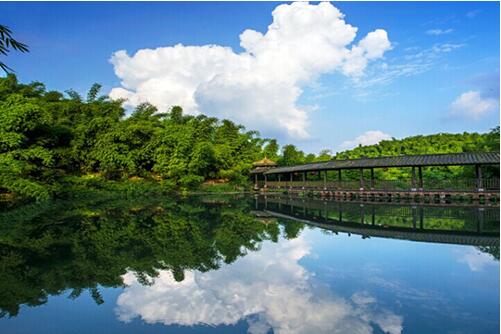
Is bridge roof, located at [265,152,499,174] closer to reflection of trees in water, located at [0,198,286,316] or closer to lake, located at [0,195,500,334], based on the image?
lake, located at [0,195,500,334]

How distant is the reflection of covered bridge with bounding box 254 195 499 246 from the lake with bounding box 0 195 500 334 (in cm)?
7

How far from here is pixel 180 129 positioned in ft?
105

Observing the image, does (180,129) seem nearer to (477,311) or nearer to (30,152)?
(30,152)

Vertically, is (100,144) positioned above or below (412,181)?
above

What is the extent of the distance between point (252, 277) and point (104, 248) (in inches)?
174

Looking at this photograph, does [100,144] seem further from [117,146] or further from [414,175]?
[414,175]

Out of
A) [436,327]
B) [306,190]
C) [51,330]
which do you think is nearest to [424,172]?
[306,190]

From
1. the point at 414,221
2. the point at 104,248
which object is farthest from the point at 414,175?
the point at 104,248

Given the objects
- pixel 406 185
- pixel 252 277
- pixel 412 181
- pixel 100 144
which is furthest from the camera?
pixel 100 144

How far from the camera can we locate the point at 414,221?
12.6 meters

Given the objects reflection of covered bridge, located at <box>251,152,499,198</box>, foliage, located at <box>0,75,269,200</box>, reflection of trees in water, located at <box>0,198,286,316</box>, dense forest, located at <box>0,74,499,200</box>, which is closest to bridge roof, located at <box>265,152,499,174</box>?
reflection of covered bridge, located at <box>251,152,499,198</box>

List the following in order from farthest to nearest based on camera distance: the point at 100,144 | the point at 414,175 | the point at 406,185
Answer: the point at 100,144
the point at 406,185
the point at 414,175

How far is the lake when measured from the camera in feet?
16.0

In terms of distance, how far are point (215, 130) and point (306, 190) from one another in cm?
1640
